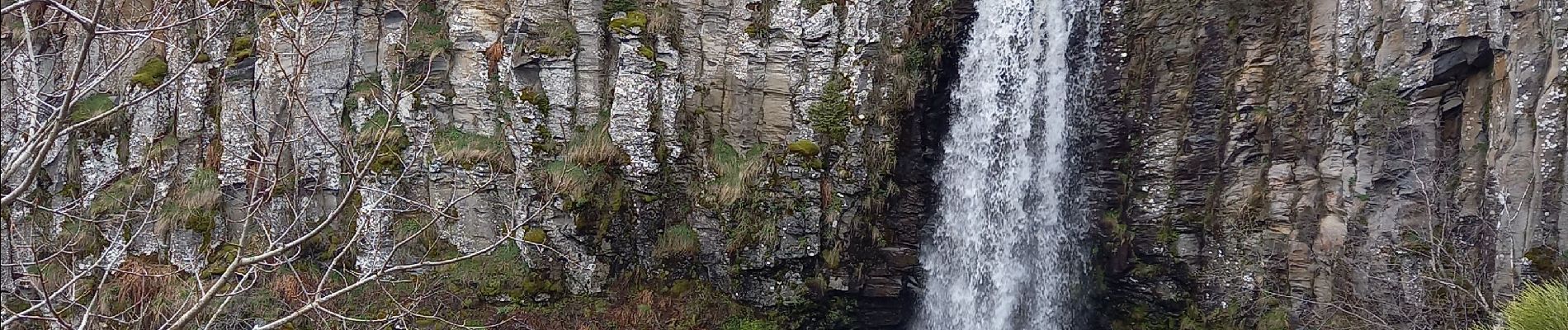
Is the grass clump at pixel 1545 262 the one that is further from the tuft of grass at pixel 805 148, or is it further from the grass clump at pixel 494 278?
the grass clump at pixel 494 278

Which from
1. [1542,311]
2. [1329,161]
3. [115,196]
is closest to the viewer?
[1542,311]

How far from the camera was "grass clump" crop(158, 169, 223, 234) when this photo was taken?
1004 cm

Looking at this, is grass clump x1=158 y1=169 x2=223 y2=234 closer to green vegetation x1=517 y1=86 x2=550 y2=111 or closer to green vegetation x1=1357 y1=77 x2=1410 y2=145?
green vegetation x1=517 y1=86 x2=550 y2=111

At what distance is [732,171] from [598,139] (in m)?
1.53

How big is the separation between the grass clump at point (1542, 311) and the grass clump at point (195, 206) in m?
11.6

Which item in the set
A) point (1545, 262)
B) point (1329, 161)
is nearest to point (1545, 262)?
point (1545, 262)

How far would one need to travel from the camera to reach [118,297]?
8836mm

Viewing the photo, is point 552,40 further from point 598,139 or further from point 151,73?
point 151,73

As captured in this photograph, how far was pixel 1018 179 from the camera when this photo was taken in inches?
391

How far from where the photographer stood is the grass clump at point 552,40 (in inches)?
384

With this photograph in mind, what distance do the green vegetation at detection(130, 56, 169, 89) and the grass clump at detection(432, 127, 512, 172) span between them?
2990 mm

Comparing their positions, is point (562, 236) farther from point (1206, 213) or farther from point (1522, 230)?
point (1522, 230)

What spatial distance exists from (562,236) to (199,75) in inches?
181

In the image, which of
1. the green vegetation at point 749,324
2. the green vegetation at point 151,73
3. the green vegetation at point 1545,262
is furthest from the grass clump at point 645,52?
the green vegetation at point 1545,262
